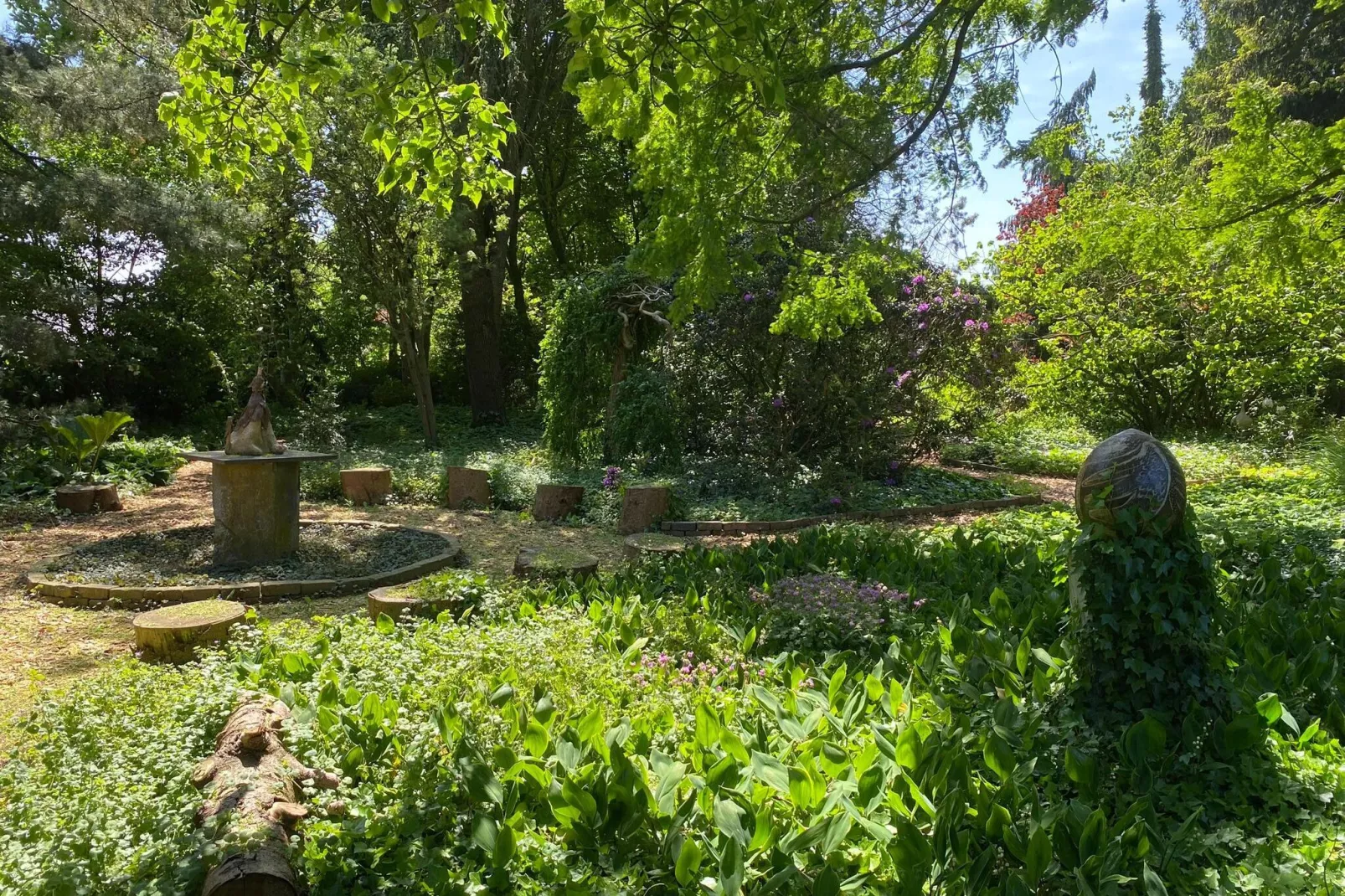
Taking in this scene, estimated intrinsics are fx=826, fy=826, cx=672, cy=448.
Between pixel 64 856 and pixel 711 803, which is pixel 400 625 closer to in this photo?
pixel 64 856

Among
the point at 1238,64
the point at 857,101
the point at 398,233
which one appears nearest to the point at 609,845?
the point at 857,101

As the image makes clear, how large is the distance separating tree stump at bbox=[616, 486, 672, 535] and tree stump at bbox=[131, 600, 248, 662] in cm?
457

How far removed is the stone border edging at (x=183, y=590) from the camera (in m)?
5.65

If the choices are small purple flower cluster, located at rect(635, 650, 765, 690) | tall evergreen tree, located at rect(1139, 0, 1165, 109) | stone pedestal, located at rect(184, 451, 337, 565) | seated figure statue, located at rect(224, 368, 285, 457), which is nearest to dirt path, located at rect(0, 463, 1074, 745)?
stone pedestal, located at rect(184, 451, 337, 565)

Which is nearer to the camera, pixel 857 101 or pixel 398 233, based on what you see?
pixel 857 101

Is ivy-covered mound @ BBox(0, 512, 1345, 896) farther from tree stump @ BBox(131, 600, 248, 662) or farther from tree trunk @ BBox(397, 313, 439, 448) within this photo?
tree trunk @ BBox(397, 313, 439, 448)

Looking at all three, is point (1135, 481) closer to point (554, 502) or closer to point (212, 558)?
point (212, 558)

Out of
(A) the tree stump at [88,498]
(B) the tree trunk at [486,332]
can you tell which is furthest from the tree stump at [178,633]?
(B) the tree trunk at [486,332]

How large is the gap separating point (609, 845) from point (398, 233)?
13794 mm

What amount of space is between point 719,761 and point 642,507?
6266mm

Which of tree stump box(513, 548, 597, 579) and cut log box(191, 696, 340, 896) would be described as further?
tree stump box(513, 548, 597, 579)

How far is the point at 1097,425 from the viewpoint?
15023 millimetres

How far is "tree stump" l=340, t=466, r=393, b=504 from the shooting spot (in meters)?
10.1

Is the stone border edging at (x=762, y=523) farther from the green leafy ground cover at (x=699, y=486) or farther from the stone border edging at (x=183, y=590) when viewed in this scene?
the stone border edging at (x=183, y=590)
